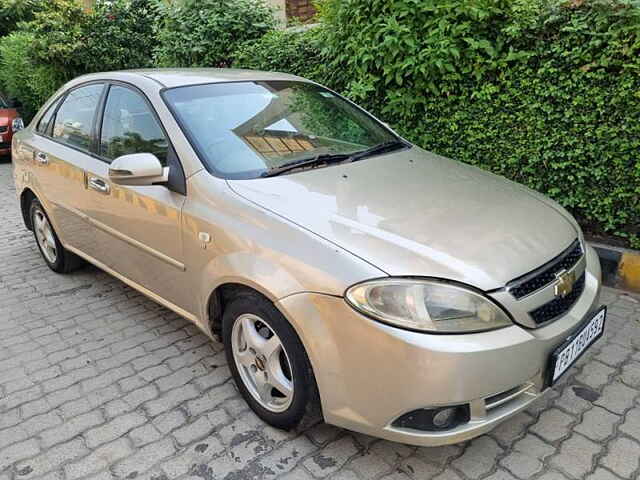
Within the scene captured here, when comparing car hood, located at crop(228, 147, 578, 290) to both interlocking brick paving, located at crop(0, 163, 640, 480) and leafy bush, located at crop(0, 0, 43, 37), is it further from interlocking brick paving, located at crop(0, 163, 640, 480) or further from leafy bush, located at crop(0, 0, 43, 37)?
leafy bush, located at crop(0, 0, 43, 37)

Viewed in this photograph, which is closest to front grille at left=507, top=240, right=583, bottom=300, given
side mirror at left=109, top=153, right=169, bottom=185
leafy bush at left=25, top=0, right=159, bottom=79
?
side mirror at left=109, top=153, right=169, bottom=185

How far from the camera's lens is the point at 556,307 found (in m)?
2.16

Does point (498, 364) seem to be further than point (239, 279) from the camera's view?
No

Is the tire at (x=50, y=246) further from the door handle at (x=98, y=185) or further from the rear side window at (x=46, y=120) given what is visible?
the door handle at (x=98, y=185)

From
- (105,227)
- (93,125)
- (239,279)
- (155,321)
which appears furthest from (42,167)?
(239,279)

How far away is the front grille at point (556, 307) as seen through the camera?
2.06 meters

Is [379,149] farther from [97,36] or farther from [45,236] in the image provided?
[97,36]

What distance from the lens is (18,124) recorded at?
19.9 feet

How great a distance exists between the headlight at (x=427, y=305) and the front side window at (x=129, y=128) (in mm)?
1461

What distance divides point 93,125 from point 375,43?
90.8 inches

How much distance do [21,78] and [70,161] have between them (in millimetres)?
9738

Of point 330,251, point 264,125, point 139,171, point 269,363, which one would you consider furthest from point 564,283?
point 139,171

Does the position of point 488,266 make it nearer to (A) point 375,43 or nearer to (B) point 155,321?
(B) point 155,321

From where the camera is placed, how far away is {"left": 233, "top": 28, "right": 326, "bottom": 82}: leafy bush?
17.2 ft
